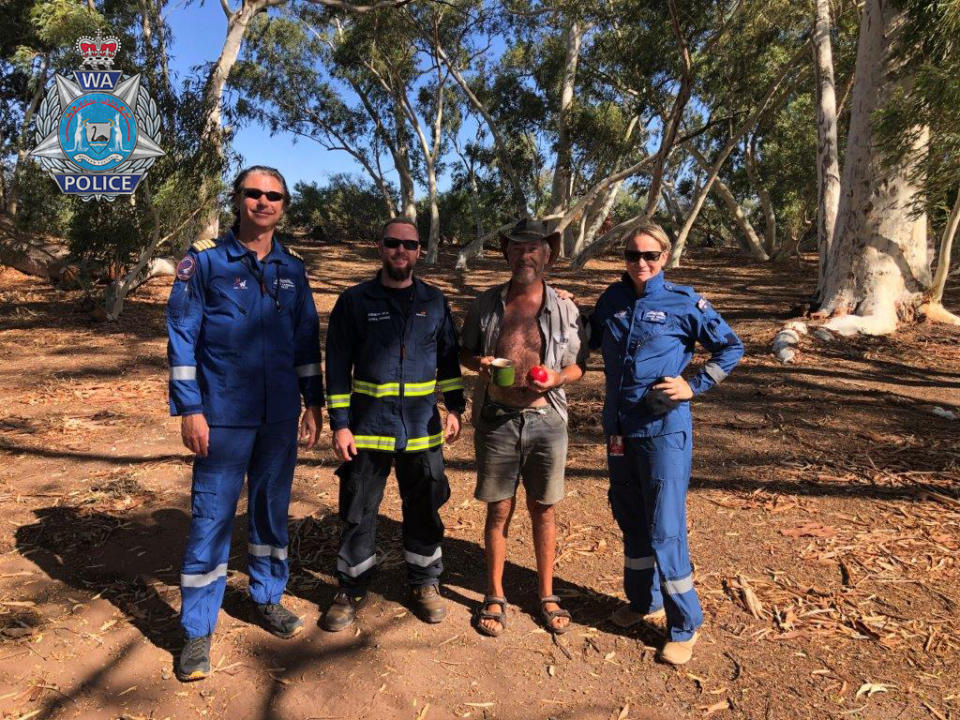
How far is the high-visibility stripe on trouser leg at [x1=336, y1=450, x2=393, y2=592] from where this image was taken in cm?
305

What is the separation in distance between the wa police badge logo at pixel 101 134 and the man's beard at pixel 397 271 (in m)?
10.4

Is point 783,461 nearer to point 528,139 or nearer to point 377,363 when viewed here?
point 377,363

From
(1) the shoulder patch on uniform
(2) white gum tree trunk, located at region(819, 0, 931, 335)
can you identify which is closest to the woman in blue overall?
(1) the shoulder patch on uniform

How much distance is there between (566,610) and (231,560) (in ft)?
6.28

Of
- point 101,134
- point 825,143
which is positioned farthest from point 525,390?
point 101,134

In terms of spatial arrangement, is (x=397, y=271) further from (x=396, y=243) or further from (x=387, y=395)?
(x=387, y=395)

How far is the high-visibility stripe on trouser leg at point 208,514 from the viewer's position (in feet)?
9.20

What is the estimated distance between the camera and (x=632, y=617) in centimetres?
314

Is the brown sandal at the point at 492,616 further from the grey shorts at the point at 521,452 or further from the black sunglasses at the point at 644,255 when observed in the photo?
the black sunglasses at the point at 644,255

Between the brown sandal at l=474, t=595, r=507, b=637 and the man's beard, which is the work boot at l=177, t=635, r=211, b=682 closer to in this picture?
the brown sandal at l=474, t=595, r=507, b=637

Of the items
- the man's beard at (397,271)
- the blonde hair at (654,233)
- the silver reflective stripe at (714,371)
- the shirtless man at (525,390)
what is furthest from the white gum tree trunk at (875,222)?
the man's beard at (397,271)

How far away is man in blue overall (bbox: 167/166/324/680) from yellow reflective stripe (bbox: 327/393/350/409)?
127 millimetres

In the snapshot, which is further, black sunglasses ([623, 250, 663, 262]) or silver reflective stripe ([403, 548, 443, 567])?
silver reflective stripe ([403, 548, 443, 567])

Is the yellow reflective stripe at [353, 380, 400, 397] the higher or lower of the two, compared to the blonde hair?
lower
